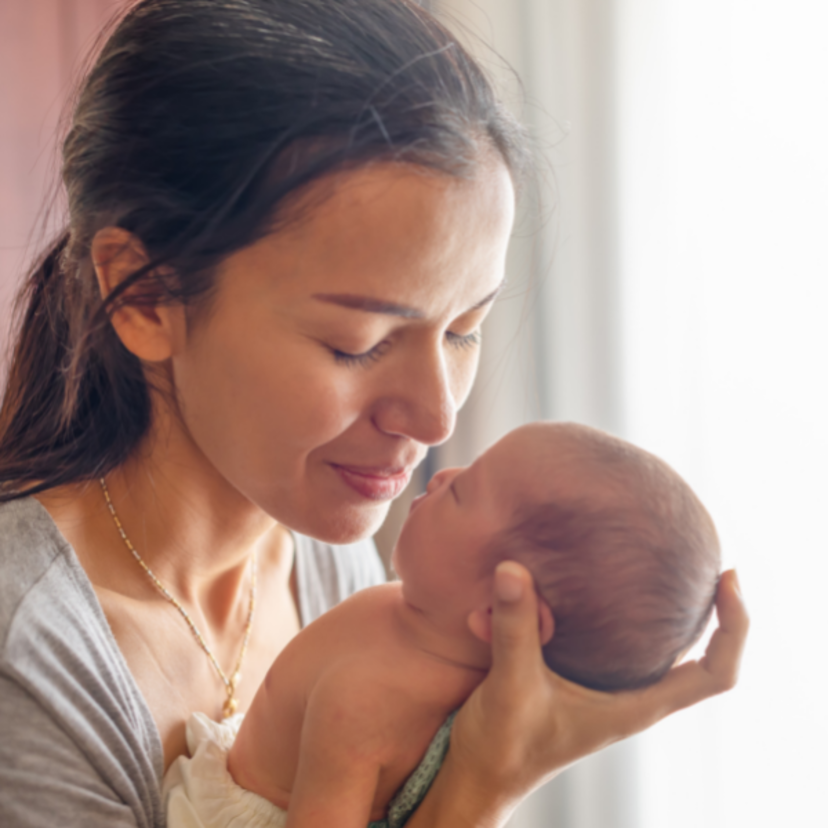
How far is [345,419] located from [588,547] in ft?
1.10

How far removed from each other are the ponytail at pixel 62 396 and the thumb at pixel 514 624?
24.6 inches

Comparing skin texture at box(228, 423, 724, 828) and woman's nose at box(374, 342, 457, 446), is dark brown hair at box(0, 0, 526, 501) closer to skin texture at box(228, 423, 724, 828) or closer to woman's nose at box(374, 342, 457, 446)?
woman's nose at box(374, 342, 457, 446)

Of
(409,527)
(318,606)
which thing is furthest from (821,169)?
(318,606)

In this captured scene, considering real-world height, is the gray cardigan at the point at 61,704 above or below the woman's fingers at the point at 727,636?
below

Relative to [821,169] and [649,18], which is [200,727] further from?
[649,18]

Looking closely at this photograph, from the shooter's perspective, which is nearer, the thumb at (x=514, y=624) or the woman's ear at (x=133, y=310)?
the thumb at (x=514, y=624)

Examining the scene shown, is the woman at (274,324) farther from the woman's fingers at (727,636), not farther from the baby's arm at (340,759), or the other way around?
the baby's arm at (340,759)

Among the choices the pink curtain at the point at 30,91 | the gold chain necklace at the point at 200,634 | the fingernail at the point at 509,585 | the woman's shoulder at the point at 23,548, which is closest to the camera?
the fingernail at the point at 509,585

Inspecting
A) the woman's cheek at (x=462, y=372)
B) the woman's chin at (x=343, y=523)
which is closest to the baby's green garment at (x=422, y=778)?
the woman's chin at (x=343, y=523)

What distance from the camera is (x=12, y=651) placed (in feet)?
3.12

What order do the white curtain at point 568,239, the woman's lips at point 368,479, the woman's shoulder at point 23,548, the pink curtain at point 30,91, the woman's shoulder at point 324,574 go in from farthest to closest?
the pink curtain at point 30,91 → the white curtain at point 568,239 → the woman's shoulder at point 324,574 → the woman's lips at point 368,479 → the woman's shoulder at point 23,548

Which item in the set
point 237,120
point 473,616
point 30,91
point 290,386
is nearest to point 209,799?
point 473,616

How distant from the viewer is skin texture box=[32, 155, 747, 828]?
97cm

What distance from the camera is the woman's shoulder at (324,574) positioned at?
5.22ft
